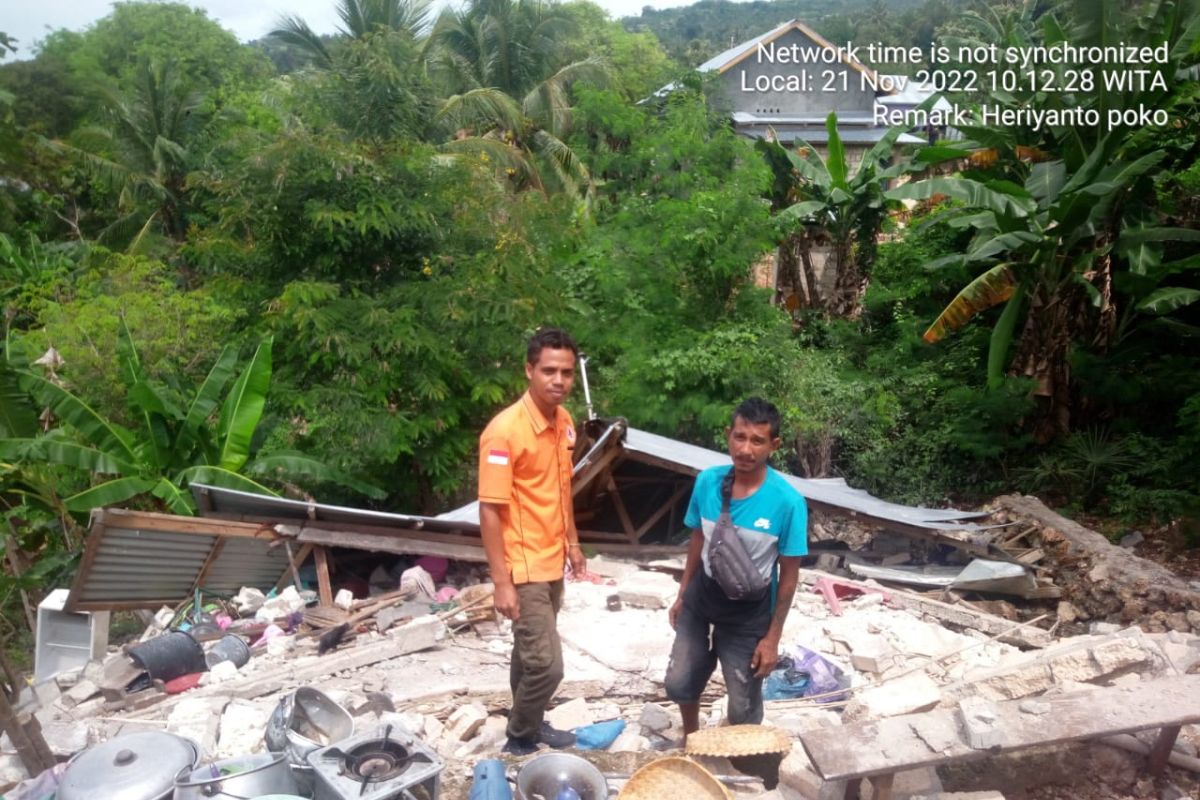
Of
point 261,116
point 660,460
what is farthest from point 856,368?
point 261,116

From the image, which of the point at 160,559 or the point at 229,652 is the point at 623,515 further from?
the point at 160,559

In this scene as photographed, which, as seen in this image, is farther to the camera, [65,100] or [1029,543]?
[65,100]

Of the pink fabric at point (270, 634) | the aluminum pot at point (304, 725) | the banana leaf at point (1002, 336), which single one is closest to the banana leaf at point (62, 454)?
the pink fabric at point (270, 634)

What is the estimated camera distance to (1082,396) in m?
11.9

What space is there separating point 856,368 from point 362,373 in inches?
334

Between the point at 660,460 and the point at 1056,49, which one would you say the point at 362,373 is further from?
the point at 1056,49

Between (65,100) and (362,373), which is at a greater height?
(65,100)

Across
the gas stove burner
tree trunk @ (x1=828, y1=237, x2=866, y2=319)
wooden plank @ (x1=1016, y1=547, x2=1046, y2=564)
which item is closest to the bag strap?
the gas stove burner

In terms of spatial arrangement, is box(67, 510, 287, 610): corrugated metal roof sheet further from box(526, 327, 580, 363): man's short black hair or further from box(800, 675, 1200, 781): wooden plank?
box(800, 675, 1200, 781): wooden plank

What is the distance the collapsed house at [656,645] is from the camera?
3.31 metres

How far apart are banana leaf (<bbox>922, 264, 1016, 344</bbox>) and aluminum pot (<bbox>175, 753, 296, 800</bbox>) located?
32.1ft

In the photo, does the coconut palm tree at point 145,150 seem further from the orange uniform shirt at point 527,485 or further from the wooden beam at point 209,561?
the orange uniform shirt at point 527,485

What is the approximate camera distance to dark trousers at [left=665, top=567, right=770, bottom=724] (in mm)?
3443

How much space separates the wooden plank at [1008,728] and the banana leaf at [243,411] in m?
6.98
